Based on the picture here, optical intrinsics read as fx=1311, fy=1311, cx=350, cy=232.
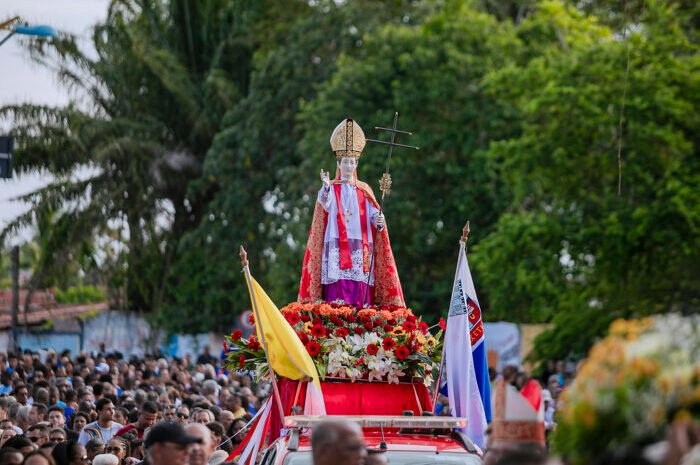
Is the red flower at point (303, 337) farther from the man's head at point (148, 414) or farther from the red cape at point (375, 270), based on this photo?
the man's head at point (148, 414)

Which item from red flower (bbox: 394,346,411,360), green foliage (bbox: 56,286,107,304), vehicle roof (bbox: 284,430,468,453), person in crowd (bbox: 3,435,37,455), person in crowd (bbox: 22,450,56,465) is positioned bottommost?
person in crowd (bbox: 3,435,37,455)

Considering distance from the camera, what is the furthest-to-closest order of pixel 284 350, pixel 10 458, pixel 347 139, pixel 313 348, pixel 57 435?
pixel 347 139 → pixel 57 435 → pixel 313 348 → pixel 284 350 → pixel 10 458

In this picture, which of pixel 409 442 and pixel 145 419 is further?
pixel 145 419

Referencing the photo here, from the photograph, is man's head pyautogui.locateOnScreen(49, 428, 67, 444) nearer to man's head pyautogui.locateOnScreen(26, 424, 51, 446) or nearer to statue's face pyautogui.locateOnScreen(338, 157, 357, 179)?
man's head pyautogui.locateOnScreen(26, 424, 51, 446)

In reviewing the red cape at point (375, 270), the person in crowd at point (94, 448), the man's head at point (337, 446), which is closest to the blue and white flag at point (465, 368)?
the red cape at point (375, 270)

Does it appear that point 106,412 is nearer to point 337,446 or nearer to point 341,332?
point 341,332

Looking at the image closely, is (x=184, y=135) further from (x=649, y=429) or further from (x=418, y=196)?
(x=649, y=429)

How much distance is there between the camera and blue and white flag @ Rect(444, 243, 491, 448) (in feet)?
34.2

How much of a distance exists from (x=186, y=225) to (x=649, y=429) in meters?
34.1

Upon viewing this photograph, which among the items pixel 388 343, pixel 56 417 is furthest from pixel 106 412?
pixel 388 343

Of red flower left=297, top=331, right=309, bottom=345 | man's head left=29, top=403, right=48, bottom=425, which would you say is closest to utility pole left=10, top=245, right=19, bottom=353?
man's head left=29, top=403, right=48, bottom=425

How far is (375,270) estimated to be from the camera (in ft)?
37.7

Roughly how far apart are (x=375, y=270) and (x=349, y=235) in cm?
39

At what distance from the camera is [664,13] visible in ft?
81.0
